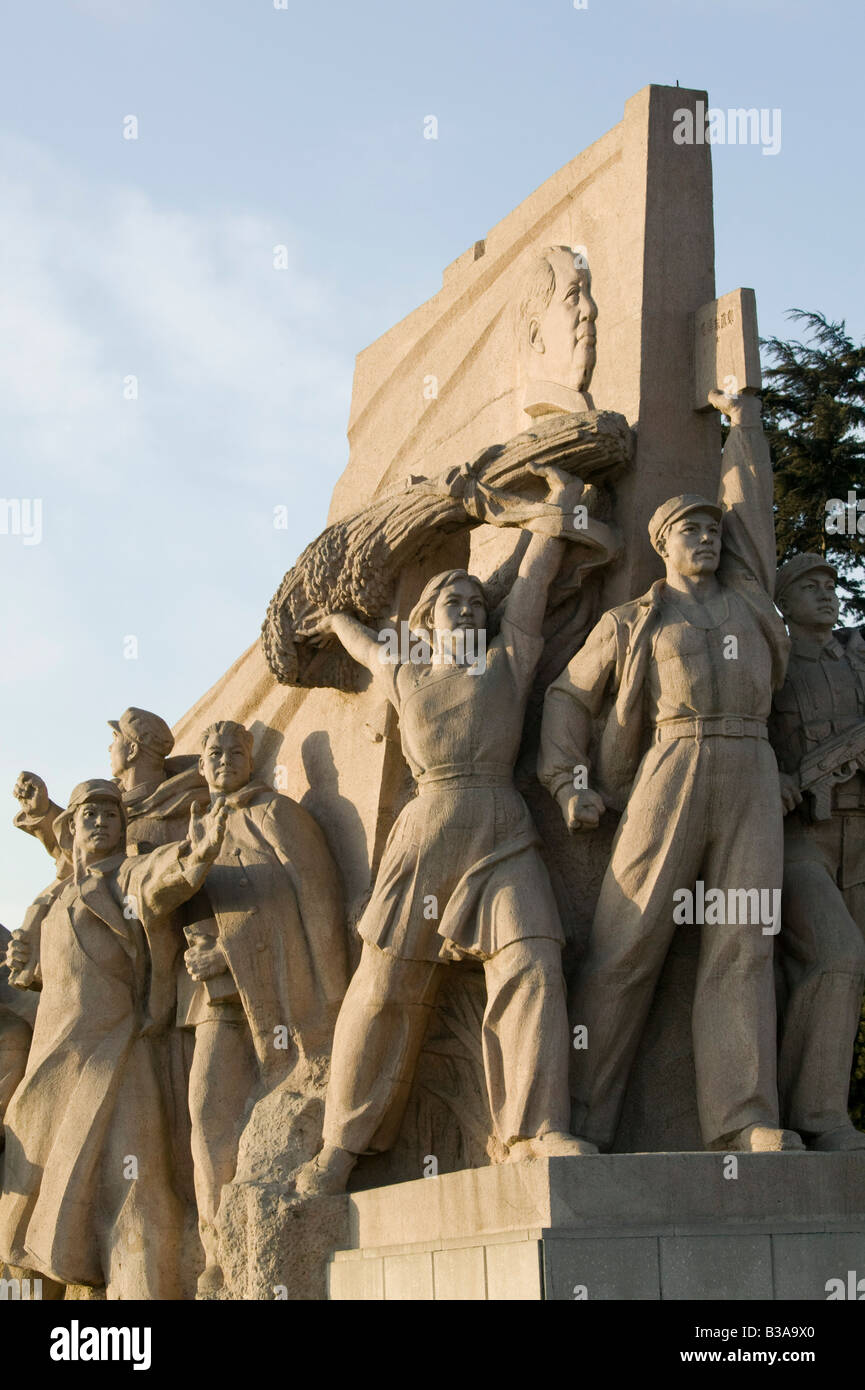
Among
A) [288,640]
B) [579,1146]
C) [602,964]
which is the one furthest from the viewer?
[288,640]

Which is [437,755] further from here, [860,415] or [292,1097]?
[860,415]

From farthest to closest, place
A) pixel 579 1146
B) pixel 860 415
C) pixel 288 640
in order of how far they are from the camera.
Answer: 1. pixel 860 415
2. pixel 288 640
3. pixel 579 1146

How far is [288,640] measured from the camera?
941 centimetres

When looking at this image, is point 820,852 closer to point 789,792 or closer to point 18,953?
point 789,792

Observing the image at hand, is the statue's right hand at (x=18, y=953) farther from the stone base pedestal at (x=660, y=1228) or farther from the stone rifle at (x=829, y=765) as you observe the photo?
the stone rifle at (x=829, y=765)

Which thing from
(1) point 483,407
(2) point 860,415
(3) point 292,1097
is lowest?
(3) point 292,1097

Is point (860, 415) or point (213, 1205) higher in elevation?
point (860, 415)

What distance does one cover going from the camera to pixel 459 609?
8.22 meters

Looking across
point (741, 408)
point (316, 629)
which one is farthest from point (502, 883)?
point (741, 408)

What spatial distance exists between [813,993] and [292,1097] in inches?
91.7

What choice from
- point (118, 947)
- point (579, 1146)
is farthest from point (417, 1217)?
point (118, 947)

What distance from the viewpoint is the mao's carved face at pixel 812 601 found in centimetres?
858

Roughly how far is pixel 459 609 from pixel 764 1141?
2.46m

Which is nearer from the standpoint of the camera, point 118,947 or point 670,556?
point 670,556
